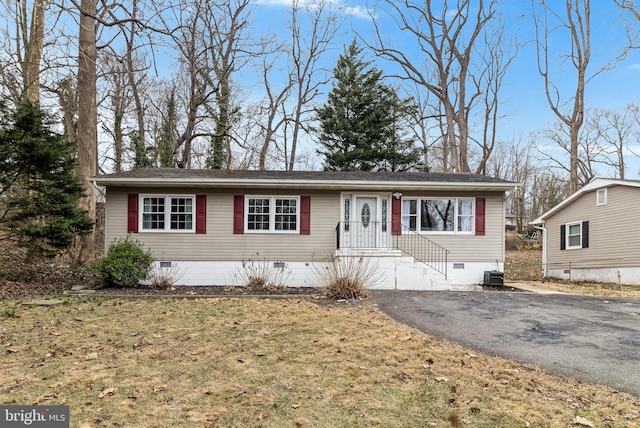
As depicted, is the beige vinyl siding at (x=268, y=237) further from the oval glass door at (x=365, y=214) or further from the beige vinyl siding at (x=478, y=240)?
the oval glass door at (x=365, y=214)

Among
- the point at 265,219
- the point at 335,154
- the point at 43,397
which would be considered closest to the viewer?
the point at 43,397

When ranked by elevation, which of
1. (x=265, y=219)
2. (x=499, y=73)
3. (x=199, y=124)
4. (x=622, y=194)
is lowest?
(x=265, y=219)

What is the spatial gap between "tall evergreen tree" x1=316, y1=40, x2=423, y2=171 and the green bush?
1415 centimetres

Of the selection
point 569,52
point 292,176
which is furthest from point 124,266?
point 569,52

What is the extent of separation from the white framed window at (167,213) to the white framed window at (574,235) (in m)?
14.9

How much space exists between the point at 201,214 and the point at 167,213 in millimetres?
1022

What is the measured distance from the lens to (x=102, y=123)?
21.3 m

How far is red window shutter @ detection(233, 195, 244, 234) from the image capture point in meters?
11.9

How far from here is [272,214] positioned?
39.7 ft

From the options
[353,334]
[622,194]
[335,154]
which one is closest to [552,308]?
Answer: [353,334]

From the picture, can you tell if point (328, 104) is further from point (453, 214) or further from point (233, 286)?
point (233, 286)

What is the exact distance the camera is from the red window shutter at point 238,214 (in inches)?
470

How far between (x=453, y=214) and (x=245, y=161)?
56.3 feet

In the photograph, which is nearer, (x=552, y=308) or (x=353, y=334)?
(x=353, y=334)
